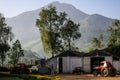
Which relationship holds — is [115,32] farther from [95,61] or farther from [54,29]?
[95,61]

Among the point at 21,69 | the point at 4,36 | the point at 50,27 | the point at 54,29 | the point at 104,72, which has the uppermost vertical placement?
the point at 50,27

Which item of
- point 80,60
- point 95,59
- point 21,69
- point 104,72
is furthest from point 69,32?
point 104,72

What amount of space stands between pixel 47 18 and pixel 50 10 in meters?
2.32

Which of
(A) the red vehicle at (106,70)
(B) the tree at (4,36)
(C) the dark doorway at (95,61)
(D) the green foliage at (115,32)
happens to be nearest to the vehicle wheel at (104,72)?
(A) the red vehicle at (106,70)

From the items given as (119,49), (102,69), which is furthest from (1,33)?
(102,69)

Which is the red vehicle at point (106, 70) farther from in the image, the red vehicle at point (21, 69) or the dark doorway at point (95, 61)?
the red vehicle at point (21, 69)

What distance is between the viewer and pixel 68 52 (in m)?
61.5

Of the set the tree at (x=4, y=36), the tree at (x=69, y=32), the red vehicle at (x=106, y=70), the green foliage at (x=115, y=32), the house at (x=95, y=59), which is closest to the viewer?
the red vehicle at (x=106, y=70)

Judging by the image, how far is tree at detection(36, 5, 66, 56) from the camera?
78125 mm

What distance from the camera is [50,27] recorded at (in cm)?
8012

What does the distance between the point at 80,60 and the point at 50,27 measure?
2178cm

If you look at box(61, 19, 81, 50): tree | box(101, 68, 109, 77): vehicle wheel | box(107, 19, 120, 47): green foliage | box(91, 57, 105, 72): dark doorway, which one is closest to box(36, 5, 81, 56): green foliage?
box(61, 19, 81, 50): tree

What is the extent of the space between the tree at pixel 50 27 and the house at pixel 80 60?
14.9m

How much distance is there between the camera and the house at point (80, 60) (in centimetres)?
5831
